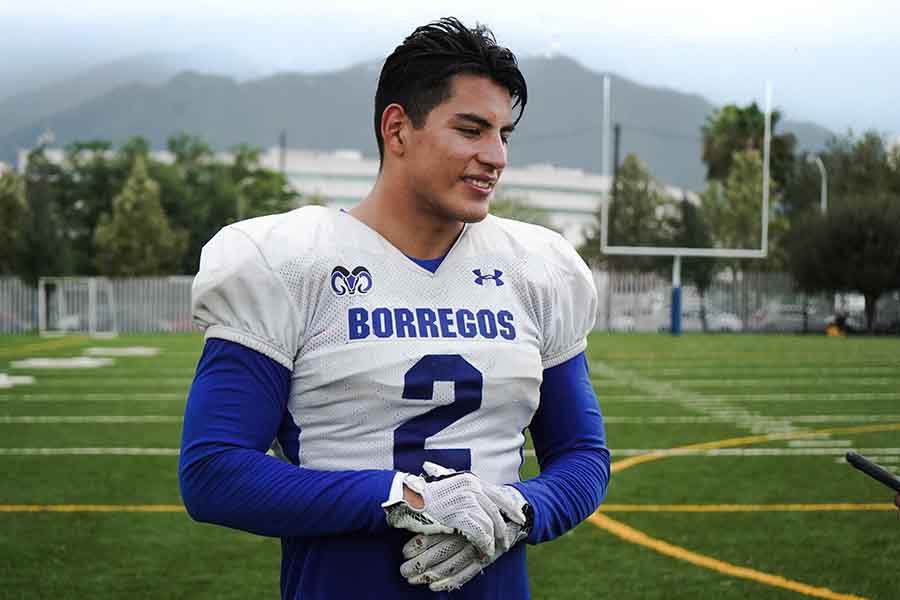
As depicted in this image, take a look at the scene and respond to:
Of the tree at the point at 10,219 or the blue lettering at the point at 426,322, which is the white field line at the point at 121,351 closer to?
the tree at the point at 10,219

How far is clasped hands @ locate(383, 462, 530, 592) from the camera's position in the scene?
1.68 m

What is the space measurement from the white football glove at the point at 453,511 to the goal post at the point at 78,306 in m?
28.8

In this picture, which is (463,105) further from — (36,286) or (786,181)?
(786,181)

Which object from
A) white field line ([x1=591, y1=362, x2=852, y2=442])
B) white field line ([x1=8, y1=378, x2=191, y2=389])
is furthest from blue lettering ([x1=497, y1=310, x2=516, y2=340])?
white field line ([x1=8, y1=378, x2=191, y2=389])

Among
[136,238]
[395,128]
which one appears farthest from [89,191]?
[395,128]

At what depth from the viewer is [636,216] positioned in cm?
2992

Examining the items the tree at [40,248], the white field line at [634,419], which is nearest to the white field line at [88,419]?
the white field line at [634,419]

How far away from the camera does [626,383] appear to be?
13500 mm

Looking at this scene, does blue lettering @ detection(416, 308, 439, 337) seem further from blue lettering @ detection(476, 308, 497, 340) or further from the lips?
the lips

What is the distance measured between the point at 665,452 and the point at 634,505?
1920 millimetres

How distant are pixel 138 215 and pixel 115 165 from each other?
37.4ft

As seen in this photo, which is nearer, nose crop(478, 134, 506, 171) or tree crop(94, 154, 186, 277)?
nose crop(478, 134, 506, 171)

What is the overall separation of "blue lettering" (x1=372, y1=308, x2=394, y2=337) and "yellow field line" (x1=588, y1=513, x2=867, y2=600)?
11.2 feet

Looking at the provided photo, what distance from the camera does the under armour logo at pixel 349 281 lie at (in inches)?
72.5
